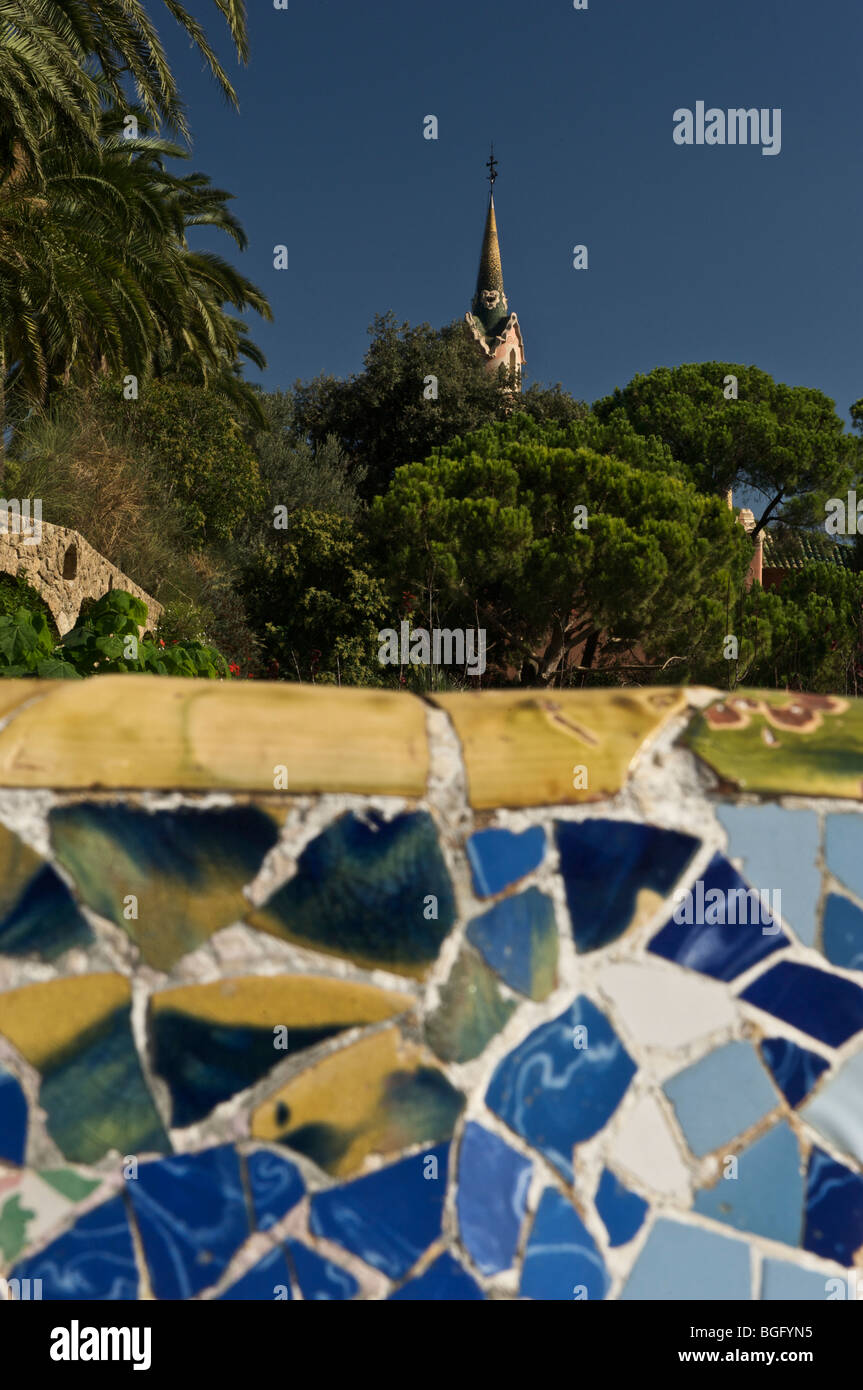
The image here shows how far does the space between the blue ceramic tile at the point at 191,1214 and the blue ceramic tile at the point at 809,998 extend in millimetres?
827

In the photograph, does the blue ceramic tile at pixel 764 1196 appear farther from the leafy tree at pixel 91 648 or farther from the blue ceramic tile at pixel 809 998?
the leafy tree at pixel 91 648

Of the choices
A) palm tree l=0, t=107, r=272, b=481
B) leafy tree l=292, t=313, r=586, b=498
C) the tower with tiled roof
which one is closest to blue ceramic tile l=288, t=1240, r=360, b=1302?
palm tree l=0, t=107, r=272, b=481

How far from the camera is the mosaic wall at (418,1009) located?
1.61m

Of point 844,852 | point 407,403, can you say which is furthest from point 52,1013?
point 407,403

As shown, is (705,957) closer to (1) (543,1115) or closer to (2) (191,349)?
(1) (543,1115)

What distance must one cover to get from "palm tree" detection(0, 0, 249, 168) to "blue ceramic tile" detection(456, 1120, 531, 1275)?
31.3 ft

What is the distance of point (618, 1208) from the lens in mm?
1641

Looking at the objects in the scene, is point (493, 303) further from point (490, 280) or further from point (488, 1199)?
point (488, 1199)

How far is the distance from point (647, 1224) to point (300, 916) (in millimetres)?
703

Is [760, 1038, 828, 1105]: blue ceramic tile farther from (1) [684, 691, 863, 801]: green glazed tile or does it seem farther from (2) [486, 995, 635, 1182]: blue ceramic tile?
(1) [684, 691, 863, 801]: green glazed tile

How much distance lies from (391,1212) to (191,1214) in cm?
30

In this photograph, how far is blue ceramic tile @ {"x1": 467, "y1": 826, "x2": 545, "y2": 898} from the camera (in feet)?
5.41

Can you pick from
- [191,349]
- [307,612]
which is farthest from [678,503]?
[191,349]

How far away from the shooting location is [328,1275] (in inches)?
63.8
